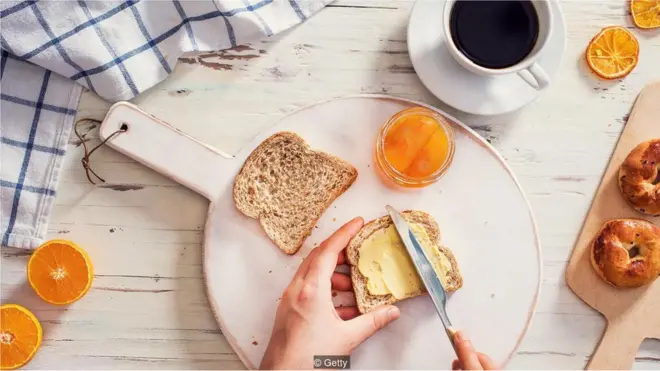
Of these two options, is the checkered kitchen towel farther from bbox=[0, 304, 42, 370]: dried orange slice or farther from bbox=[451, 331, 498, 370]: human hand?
bbox=[451, 331, 498, 370]: human hand

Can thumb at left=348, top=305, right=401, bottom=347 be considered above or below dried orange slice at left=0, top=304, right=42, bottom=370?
above

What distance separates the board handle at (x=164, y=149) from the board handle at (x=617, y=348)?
91cm

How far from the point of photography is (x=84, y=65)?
53.5 inches

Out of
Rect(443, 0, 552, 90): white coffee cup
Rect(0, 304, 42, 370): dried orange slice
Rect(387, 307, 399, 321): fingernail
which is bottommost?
Rect(0, 304, 42, 370): dried orange slice

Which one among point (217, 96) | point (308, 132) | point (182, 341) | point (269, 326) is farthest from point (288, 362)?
point (217, 96)

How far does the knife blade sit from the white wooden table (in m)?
0.25

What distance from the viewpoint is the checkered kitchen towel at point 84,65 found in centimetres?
136

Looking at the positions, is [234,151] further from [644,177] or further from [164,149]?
[644,177]

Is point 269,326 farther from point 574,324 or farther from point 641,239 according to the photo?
point 641,239

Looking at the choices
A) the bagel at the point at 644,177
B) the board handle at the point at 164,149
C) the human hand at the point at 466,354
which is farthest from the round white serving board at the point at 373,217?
the bagel at the point at 644,177

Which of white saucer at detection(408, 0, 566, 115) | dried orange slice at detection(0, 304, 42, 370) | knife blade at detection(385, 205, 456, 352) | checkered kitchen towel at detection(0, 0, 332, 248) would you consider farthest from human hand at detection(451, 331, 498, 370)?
dried orange slice at detection(0, 304, 42, 370)

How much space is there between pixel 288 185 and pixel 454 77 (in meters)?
0.43

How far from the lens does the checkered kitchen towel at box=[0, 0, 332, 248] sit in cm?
136

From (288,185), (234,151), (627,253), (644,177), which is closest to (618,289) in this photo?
(627,253)
